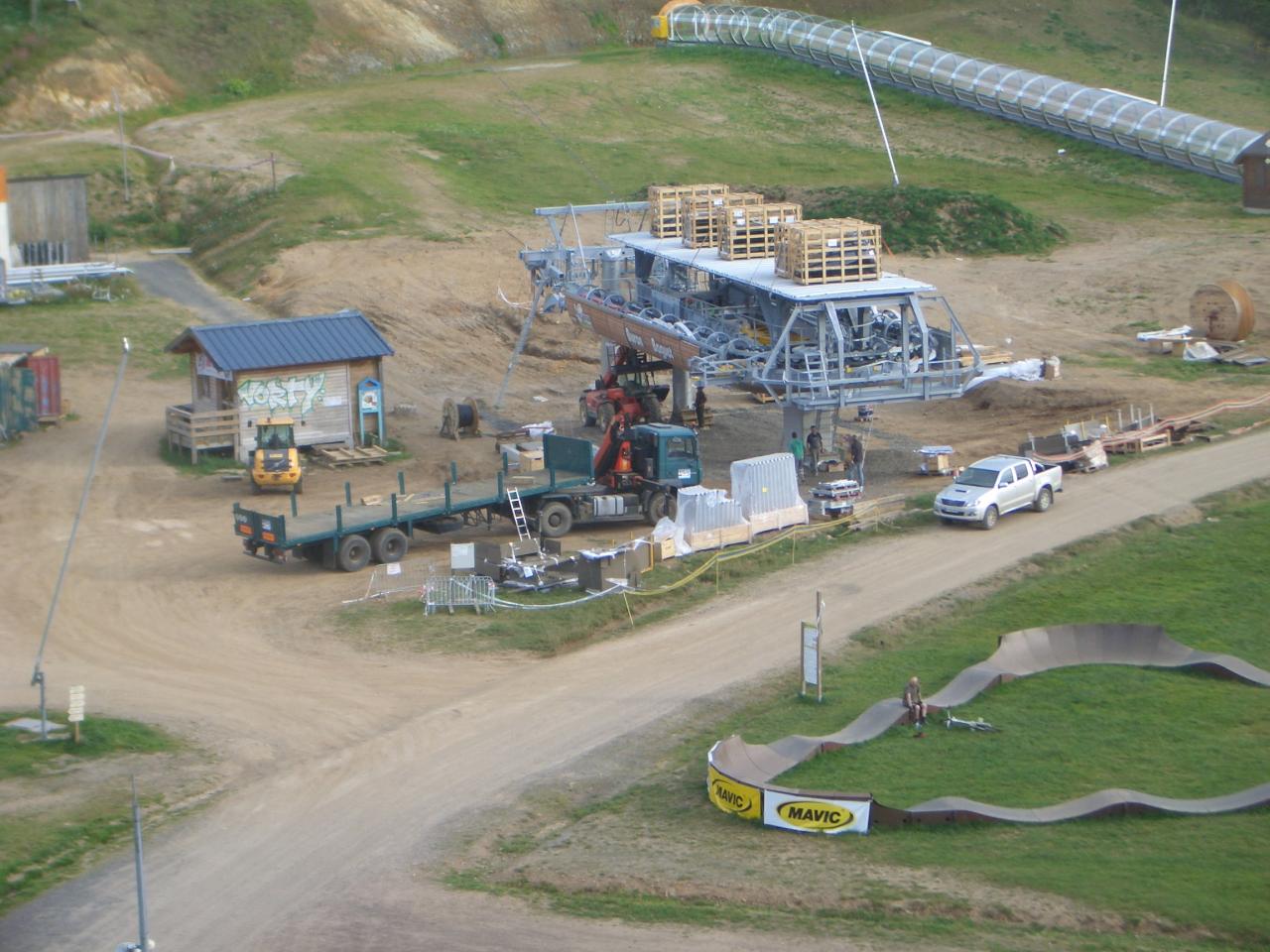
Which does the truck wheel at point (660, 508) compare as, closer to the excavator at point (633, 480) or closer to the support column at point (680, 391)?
the excavator at point (633, 480)

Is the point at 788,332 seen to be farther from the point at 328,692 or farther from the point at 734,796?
the point at 734,796

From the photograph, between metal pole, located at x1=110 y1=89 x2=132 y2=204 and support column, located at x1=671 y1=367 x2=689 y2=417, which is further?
metal pole, located at x1=110 y1=89 x2=132 y2=204

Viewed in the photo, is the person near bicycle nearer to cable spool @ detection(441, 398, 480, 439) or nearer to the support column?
the support column

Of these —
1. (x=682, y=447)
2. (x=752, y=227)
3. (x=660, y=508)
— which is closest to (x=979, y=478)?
(x=682, y=447)

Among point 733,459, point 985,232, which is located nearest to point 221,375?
point 733,459

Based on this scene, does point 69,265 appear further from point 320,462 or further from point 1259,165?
point 1259,165

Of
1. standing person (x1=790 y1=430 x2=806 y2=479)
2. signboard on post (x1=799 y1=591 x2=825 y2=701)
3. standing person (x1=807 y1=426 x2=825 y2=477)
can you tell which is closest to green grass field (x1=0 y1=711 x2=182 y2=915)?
signboard on post (x1=799 y1=591 x2=825 y2=701)
